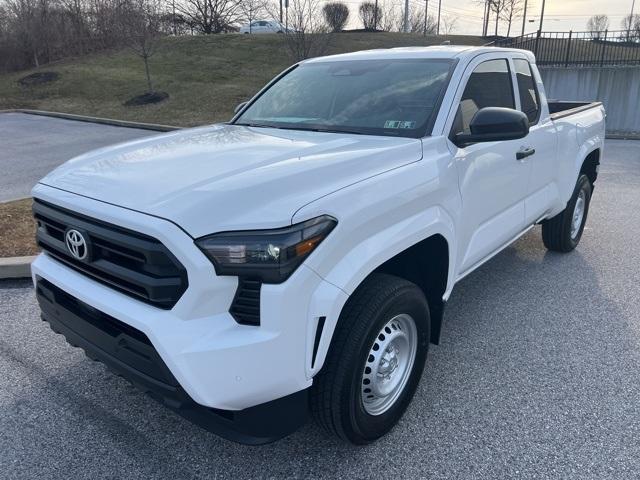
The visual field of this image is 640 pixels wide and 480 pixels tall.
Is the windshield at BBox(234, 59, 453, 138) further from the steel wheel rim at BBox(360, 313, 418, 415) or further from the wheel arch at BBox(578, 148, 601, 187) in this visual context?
the wheel arch at BBox(578, 148, 601, 187)

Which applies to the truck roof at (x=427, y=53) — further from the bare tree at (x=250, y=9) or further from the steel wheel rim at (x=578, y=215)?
the bare tree at (x=250, y=9)

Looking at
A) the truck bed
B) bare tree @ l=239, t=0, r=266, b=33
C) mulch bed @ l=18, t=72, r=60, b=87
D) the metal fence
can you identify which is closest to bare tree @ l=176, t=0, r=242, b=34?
bare tree @ l=239, t=0, r=266, b=33

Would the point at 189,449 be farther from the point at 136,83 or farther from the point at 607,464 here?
the point at 136,83

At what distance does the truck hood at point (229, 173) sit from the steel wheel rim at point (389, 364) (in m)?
0.77

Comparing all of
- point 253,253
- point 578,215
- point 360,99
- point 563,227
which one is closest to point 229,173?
point 253,253

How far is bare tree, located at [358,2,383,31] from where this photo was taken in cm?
4331

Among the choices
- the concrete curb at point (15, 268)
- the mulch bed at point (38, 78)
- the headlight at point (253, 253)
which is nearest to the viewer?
the headlight at point (253, 253)

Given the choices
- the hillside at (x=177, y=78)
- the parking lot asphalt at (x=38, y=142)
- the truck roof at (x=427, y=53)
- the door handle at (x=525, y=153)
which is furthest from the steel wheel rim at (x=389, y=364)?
the hillside at (x=177, y=78)

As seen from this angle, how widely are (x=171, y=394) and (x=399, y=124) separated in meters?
1.95

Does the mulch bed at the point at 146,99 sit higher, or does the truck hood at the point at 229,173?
the truck hood at the point at 229,173

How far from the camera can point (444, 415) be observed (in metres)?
2.93

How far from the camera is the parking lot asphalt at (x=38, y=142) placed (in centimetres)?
877

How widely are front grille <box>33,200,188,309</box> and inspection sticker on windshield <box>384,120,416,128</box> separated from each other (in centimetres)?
167

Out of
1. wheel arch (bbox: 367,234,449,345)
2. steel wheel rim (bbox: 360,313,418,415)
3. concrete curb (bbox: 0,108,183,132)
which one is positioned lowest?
concrete curb (bbox: 0,108,183,132)
